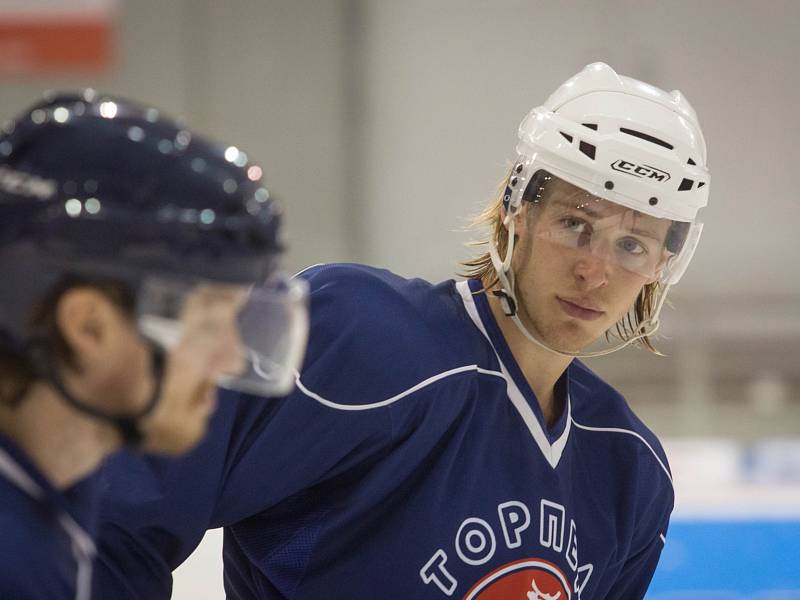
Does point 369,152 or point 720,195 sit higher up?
point 720,195

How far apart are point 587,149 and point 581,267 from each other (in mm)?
174

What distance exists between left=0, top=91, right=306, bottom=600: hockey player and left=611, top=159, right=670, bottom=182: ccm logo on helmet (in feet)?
2.56

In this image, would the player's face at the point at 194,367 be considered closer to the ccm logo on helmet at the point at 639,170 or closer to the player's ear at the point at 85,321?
the player's ear at the point at 85,321

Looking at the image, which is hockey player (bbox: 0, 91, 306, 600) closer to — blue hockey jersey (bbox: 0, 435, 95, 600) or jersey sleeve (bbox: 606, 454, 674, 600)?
blue hockey jersey (bbox: 0, 435, 95, 600)

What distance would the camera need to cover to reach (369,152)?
5141 millimetres

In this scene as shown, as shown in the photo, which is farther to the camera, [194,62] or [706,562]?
[194,62]

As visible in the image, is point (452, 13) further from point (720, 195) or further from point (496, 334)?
point (496, 334)

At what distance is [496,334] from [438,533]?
31cm

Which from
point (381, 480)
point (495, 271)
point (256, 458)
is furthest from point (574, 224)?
point (256, 458)

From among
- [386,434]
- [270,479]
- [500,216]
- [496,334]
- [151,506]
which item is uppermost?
[500,216]

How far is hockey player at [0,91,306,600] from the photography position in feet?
2.81

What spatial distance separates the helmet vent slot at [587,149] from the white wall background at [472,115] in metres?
3.41

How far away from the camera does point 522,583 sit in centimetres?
156

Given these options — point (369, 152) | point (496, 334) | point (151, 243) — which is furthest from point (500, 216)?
point (369, 152)
